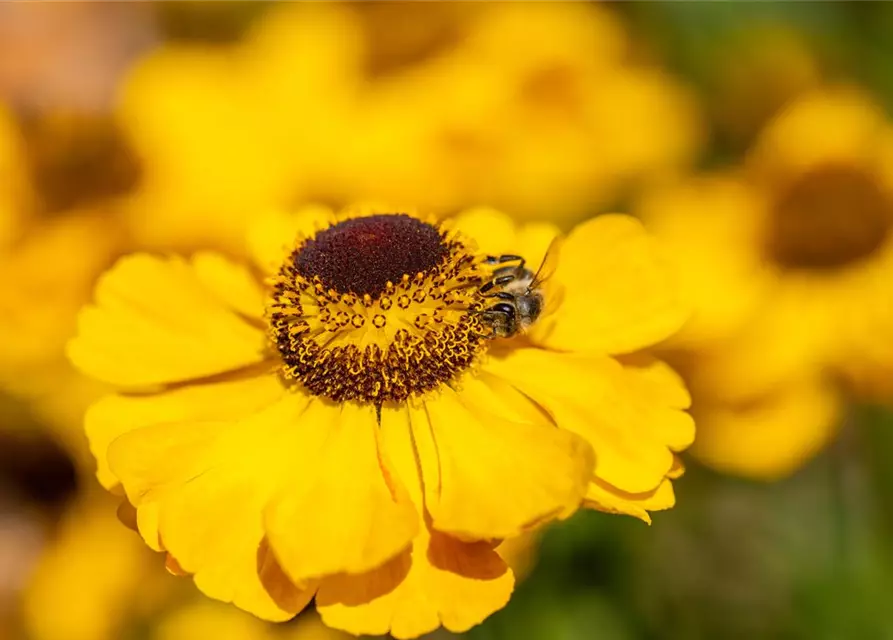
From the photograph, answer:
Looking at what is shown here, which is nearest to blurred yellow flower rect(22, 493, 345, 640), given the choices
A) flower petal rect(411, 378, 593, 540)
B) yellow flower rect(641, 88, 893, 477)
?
flower petal rect(411, 378, 593, 540)

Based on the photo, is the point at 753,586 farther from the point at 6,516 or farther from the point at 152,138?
the point at 152,138

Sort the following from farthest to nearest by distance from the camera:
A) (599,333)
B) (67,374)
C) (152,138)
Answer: (152,138)
(67,374)
(599,333)

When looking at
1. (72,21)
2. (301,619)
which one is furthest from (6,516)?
(72,21)

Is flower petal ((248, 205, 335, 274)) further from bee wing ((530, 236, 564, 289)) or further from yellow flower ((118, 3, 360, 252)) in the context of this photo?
yellow flower ((118, 3, 360, 252))

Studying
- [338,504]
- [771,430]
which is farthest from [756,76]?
[338,504]

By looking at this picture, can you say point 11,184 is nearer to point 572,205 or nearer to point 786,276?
point 572,205
